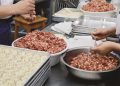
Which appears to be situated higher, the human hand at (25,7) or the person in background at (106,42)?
the human hand at (25,7)

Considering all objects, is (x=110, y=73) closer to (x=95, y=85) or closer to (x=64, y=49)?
(x=95, y=85)

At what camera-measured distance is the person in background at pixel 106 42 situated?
4.60ft

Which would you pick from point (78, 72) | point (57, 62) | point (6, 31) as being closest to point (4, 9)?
point (6, 31)

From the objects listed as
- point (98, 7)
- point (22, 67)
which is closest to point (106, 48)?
point (22, 67)

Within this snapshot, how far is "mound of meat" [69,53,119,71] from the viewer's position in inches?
52.6

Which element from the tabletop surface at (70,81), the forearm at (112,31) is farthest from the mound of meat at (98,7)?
the tabletop surface at (70,81)

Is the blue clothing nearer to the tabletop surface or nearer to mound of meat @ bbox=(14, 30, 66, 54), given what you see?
mound of meat @ bbox=(14, 30, 66, 54)

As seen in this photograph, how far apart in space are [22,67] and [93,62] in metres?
0.41

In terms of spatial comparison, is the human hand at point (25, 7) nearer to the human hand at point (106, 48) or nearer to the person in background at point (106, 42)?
the person in background at point (106, 42)

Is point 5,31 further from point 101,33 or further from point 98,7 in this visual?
point 101,33

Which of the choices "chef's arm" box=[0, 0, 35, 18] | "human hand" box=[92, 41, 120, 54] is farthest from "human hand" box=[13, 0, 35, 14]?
"human hand" box=[92, 41, 120, 54]

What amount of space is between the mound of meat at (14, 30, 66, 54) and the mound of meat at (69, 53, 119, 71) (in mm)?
131

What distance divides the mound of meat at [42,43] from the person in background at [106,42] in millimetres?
236

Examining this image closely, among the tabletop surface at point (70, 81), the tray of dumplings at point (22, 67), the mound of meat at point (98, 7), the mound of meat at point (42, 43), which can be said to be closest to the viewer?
the tray of dumplings at point (22, 67)
